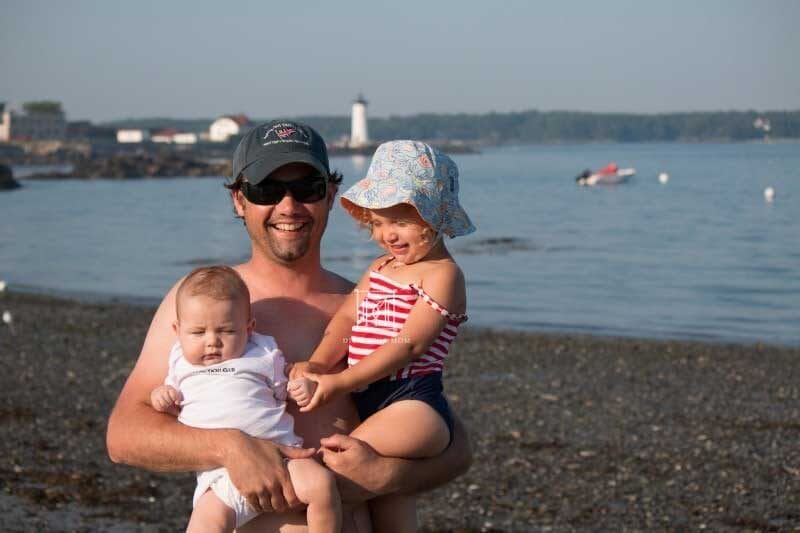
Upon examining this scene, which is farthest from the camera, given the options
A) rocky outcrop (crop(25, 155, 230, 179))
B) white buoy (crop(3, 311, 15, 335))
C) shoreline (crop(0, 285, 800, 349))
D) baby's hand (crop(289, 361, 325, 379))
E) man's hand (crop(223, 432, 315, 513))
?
rocky outcrop (crop(25, 155, 230, 179))

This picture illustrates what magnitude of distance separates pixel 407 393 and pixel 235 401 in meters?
0.52

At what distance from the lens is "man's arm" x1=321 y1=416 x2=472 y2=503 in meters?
3.43

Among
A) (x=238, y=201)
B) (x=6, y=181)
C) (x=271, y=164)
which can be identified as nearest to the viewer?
(x=271, y=164)

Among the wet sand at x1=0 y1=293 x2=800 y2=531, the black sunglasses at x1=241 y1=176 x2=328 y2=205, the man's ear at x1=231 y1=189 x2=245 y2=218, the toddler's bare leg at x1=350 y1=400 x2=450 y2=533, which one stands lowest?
the wet sand at x1=0 y1=293 x2=800 y2=531

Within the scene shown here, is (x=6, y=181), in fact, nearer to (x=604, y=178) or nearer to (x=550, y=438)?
(x=604, y=178)

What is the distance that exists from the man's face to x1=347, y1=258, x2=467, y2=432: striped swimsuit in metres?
0.31

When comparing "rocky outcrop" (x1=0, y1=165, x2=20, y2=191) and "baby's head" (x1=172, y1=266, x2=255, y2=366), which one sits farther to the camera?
"rocky outcrop" (x1=0, y1=165, x2=20, y2=191)

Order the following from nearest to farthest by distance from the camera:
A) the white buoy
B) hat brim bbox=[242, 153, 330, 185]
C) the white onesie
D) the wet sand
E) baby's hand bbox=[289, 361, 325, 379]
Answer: the white onesie, baby's hand bbox=[289, 361, 325, 379], hat brim bbox=[242, 153, 330, 185], the wet sand, the white buoy

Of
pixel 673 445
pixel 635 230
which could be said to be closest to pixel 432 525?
pixel 673 445

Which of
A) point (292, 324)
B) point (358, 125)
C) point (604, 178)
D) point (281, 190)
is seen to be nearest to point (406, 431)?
point (292, 324)

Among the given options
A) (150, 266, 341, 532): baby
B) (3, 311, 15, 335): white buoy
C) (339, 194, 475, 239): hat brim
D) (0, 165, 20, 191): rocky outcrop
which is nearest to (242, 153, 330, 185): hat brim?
(339, 194, 475, 239): hat brim

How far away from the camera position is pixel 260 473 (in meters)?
3.31

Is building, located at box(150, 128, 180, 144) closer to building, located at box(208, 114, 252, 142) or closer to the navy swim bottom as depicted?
building, located at box(208, 114, 252, 142)

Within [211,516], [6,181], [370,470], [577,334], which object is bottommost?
[6,181]
